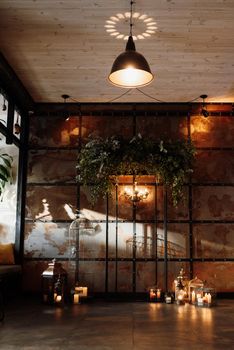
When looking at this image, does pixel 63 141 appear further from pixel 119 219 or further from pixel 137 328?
pixel 137 328

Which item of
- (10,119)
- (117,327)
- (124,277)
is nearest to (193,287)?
(124,277)

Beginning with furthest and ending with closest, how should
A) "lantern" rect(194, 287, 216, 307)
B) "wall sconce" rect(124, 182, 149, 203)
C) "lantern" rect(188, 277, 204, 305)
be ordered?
1. "wall sconce" rect(124, 182, 149, 203)
2. "lantern" rect(188, 277, 204, 305)
3. "lantern" rect(194, 287, 216, 307)

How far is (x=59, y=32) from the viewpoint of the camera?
462 cm

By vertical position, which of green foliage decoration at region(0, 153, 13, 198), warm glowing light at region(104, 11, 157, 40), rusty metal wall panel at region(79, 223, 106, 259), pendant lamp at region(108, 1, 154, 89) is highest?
warm glowing light at region(104, 11, 157, 40)

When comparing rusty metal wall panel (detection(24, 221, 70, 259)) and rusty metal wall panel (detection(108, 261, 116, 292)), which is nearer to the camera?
rusty metal wall panel (detection(108, 261, 116, 292))

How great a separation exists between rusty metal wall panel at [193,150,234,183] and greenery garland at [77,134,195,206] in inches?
22.0

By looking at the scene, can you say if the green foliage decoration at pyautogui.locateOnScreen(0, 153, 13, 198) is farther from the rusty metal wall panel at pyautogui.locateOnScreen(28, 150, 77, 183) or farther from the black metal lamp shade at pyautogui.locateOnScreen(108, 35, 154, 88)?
the black metal lamp shade at pyautogui.locateOnScreen(108, 35, 154, 88)

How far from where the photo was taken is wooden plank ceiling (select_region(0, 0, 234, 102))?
4.16 m

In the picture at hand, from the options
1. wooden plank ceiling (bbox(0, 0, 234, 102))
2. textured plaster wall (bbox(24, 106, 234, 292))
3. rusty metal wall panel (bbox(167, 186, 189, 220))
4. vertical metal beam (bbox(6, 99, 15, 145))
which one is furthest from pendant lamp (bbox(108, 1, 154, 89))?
rusty metal wall panel (bbox(167, 186, 189, 220))

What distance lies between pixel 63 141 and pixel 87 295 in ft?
8.64

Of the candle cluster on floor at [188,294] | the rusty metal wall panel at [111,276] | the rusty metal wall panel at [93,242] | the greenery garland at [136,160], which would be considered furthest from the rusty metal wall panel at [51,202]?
the candle cluster on floor at [188,294]

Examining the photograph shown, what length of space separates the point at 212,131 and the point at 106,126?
1862 mm

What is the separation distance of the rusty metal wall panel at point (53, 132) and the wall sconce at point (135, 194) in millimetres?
1257

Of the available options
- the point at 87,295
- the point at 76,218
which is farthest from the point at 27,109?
the point at 87,295
